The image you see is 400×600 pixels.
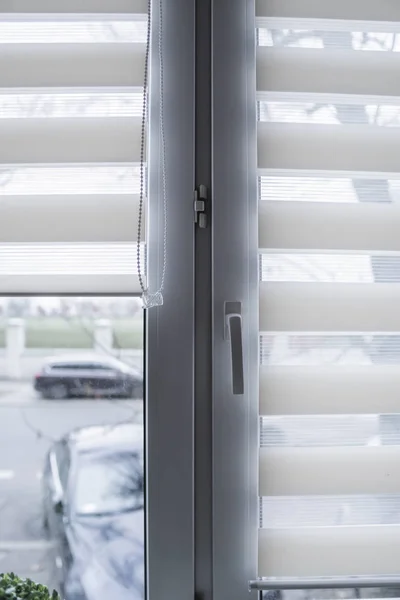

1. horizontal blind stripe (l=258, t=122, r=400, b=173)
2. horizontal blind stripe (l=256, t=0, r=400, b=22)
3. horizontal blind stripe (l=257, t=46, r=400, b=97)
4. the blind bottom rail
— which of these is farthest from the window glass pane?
horizontal blind stripe (l=256, t=0, r=400, b=22)

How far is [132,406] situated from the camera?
1.07m

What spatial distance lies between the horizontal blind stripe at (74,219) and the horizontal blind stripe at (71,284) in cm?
6

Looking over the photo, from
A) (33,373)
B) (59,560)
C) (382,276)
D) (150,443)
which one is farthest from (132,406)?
(382,276)

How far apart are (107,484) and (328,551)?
0.39 m

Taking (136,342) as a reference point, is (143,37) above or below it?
above

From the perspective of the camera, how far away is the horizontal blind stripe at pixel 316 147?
3.50 ft

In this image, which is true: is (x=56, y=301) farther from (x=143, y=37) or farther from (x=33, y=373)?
(x=143, y=37)

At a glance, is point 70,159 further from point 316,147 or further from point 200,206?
point 316,147

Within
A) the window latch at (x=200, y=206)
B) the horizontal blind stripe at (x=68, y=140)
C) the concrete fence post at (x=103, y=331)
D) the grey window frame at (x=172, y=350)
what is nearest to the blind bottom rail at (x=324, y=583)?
the grey window frame at (x=172, y=350)

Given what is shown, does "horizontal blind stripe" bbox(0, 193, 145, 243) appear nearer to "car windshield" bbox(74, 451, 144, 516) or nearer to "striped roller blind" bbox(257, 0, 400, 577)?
"striped roller blind" bbox(257, 0, 400, 577)

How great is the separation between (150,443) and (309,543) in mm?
316

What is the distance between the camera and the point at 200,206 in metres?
1.07

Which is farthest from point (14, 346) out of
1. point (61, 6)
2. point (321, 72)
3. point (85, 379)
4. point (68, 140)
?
point (321, 72)

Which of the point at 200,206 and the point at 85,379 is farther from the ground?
the point at 200,206
